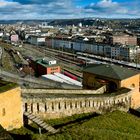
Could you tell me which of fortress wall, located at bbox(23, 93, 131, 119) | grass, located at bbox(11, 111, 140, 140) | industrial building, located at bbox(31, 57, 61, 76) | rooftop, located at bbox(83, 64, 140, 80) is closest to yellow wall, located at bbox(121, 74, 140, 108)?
rooftop, located at bbox(83, 64, 140, 80)

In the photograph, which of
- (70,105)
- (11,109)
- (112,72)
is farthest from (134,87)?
(11,109)

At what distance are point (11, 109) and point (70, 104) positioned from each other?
6.98 m

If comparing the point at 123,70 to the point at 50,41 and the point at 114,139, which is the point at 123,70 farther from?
the point at 50,41

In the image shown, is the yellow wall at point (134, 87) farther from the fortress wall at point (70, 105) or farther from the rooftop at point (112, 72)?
the fortress wall at point (70, 105)

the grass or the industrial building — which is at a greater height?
the grass

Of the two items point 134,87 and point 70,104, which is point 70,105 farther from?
point 134,87

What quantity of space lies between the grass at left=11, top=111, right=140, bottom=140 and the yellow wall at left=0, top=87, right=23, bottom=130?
1.93ft

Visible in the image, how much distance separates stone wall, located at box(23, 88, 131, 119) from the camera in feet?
84.9

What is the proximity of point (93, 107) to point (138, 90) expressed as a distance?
422 inches

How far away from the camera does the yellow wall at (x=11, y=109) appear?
70.7 feet

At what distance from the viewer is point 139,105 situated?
38.2 meters

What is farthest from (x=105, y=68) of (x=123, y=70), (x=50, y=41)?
(x=50, y=41)

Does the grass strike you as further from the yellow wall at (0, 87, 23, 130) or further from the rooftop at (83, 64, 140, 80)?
the rooftop at (83, 64, 140, 80)

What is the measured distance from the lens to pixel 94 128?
23516mm
